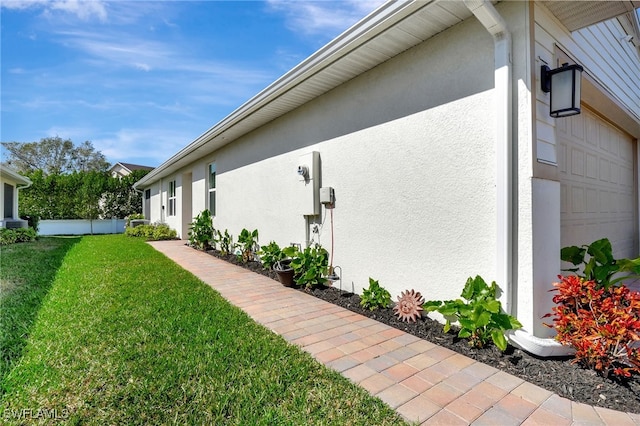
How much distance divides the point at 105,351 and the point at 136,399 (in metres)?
0.94

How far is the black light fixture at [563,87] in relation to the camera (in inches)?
108

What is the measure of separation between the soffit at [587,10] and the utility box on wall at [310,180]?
11.0 ft

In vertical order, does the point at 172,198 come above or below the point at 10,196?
below

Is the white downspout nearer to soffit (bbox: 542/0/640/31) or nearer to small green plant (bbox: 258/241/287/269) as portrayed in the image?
soffit (bbox: 542/0/640/31)

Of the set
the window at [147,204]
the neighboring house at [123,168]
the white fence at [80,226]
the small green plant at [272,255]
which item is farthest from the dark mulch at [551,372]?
the neighboring house at [123,168]

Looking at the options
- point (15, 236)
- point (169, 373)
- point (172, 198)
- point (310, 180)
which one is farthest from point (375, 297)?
point (15, 236)

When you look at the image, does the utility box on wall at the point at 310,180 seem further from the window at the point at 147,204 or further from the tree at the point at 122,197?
the tree at the point at 122,197

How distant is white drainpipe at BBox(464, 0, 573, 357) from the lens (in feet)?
8.96

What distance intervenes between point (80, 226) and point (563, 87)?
2306 cm

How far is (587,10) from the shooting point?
3.05 metres

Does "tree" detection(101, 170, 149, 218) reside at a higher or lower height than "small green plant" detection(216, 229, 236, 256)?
higher

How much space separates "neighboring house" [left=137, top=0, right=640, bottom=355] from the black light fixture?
0.30ft

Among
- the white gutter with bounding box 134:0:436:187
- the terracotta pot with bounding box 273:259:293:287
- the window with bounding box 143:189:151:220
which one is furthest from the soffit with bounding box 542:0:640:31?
the window with bounding box 143:189:151:220

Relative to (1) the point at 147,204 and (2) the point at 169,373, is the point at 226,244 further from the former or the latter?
(1) the point at 147,204
